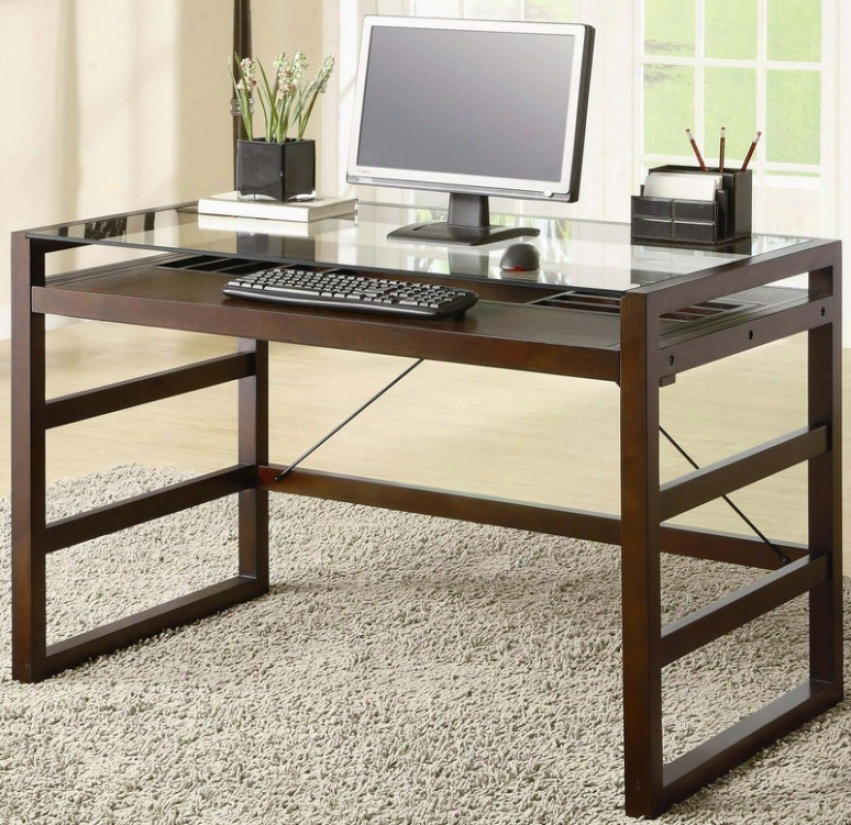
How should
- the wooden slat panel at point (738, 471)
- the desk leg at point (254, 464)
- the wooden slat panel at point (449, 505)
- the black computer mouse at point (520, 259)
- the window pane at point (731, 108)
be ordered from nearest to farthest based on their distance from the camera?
the wooden slat panel at point (738, 471) < the black computer mouse at point (520, 259) < the wooden slat panel at point (449, 505) < the desk leg at point (254, 464) < the window pane at point (731, 108)

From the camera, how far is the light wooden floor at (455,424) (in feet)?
13.0

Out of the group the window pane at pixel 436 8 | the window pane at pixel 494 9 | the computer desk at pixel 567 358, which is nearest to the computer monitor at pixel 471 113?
the computer desk at pixel 567 358

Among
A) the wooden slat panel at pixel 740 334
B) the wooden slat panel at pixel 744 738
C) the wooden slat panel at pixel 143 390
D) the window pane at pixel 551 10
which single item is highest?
the window pane at pixel 551 10

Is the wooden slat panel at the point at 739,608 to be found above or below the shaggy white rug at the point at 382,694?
above

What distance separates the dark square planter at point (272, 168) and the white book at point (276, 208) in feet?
0.07

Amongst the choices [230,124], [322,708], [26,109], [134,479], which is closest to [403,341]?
[322,708]

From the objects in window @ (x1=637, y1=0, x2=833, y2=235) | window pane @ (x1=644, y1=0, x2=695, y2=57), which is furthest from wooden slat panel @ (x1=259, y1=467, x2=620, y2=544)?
window pane @ (x1=644, y1=0, x2=695, y2=57)

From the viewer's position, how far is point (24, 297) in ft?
8.72

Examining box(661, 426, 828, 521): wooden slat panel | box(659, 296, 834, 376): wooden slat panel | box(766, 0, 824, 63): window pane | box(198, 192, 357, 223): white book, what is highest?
box(766, 0, 824, 63): window pane

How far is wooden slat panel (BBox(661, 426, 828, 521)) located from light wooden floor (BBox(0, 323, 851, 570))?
34.7 inches

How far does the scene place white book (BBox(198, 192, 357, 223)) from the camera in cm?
284

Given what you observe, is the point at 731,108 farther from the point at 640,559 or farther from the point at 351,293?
the point at 640,559

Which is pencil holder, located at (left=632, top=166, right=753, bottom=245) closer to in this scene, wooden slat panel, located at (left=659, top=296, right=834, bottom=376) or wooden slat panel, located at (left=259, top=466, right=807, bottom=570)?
wooden slat panel, located at (left=659, top=296, right=834, bottom=376)

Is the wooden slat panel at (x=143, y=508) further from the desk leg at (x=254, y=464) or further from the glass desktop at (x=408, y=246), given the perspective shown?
the glass desktop at (x=408, y=246)
